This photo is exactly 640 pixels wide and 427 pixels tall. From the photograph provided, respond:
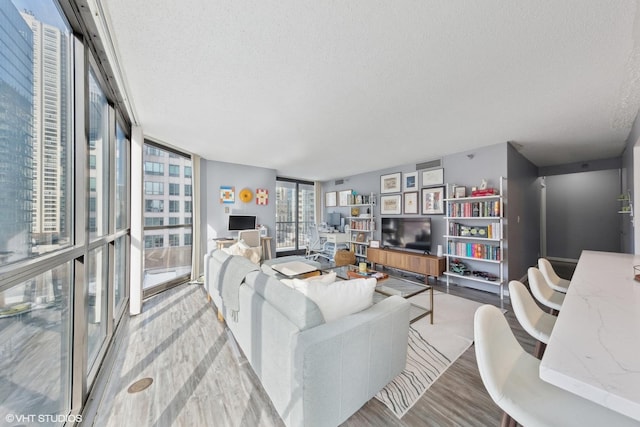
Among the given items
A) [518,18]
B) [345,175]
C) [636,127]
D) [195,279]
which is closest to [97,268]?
[195,279]

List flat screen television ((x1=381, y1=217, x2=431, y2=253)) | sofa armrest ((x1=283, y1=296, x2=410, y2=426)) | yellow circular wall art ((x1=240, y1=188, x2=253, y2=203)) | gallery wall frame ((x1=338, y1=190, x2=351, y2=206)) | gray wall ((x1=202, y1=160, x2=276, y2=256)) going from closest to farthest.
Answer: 1. sofa armrest ((x1=283, y1=296, x2=410, y2=426))
2. flat screen television ((x1=381, y1=217, x2=431, y2=253))
3. gray wall ((x1=202, y1=160, x2=276, y2=256))
4. yellow circular wall art ((x1=240, y1=188, x2=253, y2=203))
5. gallery wall frame ((x1=338, y1=190, x2=351, y2=206))

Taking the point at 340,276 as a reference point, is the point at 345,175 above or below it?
above

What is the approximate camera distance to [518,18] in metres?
1.31

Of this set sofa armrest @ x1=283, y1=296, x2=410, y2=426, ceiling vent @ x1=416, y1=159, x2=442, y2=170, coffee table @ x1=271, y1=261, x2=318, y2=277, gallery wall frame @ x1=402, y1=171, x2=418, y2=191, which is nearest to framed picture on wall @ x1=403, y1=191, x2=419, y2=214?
gallery wall frame @ x1=402, y1=171, x2=418, y2=191

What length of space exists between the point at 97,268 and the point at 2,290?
1474mm

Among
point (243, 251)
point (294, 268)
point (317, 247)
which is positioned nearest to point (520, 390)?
point (294, 268)

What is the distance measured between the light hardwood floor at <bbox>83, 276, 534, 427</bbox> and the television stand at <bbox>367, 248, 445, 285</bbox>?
5.54 feet

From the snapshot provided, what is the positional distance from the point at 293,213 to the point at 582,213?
296 inches

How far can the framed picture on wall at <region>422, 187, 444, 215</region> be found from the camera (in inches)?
171

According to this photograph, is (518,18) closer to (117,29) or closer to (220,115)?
(117,29)

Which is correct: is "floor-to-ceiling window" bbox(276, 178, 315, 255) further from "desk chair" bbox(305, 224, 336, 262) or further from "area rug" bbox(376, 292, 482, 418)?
"area rug" bbox(376, 292, 482, 418)

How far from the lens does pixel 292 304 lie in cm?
141

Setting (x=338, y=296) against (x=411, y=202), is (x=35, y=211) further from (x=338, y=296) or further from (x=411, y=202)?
(x=411, y=202)

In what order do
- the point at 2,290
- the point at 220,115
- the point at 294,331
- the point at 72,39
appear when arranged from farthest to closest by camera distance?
the point at 220,115 < the point at 72,39 < the point at 294,331 < the point at 2,290
